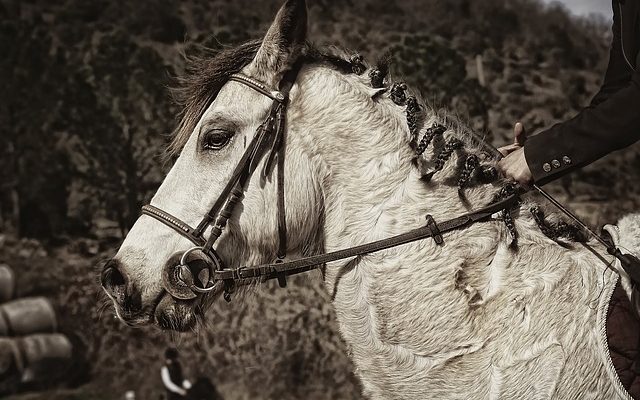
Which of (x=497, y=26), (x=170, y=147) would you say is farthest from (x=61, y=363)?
(x=497, y=26)

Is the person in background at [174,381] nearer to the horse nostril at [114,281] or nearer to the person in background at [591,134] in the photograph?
the horse nostril at [114,281]

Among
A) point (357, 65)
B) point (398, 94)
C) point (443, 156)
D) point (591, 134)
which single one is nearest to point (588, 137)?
point (591, 134)

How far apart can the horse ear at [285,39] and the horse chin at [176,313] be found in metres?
1.02

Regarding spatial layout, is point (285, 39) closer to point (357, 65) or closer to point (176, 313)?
point (357, 65)

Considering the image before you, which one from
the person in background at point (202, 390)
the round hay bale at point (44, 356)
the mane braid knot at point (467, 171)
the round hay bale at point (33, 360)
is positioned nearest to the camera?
the mane braid knot at point (467, 171)

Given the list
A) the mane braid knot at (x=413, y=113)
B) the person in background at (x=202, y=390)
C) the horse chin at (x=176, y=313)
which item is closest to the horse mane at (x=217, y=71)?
the mane braid knot at (x=413, y=113)

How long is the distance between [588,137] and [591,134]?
0.05 ft

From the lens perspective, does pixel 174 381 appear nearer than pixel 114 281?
No

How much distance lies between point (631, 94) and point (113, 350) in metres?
12.7

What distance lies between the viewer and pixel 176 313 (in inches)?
109

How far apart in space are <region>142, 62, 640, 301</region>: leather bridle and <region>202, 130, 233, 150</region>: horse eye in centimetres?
11

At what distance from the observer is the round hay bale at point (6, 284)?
13.7m

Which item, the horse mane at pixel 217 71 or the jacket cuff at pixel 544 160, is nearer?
the jacket cuff at pixel 544 160

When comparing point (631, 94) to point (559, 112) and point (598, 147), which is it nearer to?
point (598, 147)
